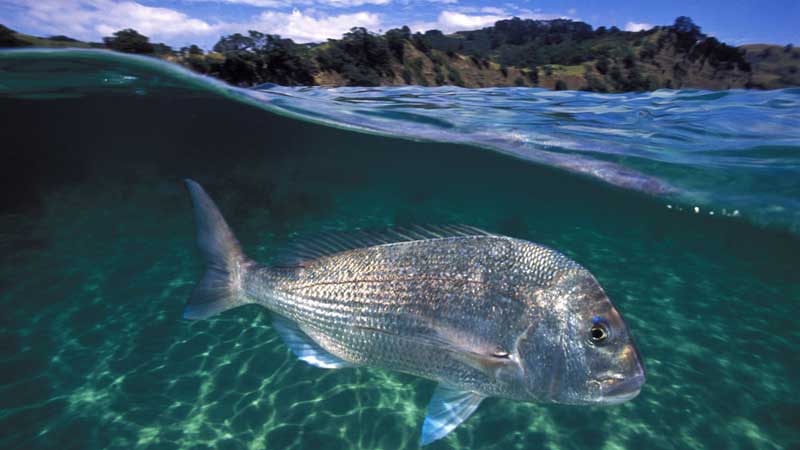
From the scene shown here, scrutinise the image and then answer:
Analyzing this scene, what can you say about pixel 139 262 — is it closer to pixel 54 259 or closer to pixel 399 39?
pixel 54 259

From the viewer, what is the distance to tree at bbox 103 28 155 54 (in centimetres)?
907

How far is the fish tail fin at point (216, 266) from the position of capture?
10.3ft

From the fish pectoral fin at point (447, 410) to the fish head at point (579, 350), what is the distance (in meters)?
0.42

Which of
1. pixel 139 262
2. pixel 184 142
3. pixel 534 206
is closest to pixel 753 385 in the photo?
pixel 139 262

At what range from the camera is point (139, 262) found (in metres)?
8.95

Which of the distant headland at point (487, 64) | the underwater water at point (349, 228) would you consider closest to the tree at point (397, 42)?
the distant headland at point (487, 64)

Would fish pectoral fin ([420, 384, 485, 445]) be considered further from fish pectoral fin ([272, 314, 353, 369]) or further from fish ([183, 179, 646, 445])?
fish pectoral fin ([272, 314, 353, 369])

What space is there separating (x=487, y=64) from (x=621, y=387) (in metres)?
15.8

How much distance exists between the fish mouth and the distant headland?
12.6 metres

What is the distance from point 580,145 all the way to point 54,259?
529 inches

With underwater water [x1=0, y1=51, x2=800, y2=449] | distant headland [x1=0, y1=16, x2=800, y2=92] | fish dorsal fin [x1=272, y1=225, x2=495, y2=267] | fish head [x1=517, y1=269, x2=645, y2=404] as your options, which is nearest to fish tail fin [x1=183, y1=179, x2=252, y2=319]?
fish dorsal fin [x1=272, y1=225, x2=495, y2=267]

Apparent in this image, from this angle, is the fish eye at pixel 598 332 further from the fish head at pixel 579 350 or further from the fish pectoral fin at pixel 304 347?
the fish pectoral fin at pixel 304 347

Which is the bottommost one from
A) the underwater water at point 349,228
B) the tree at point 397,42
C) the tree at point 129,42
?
the underwater water at point 349,228

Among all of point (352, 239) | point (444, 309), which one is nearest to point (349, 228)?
point (352, 239)
